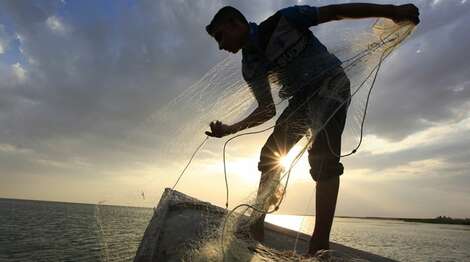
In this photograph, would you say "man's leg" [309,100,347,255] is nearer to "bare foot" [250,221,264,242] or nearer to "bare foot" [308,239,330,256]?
"bare foot" [308,239,330,256]

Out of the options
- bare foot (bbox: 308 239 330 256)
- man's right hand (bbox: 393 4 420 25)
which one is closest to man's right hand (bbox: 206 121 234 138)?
bare foot (bbox: 308 239 330 256)

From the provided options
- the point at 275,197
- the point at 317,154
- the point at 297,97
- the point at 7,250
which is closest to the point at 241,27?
the point at 297,97

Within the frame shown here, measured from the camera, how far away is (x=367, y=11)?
11.0 ft

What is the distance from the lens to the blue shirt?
334 cm

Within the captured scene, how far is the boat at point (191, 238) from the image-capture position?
109 inches

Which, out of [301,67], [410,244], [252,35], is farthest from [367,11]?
[410,244]

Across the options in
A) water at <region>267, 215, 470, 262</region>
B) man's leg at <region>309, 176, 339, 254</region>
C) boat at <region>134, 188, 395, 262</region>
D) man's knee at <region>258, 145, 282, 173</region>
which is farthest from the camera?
water at <region>267, 215, 470, 262</region>

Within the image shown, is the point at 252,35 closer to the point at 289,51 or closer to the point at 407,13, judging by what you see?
the point at 289,51

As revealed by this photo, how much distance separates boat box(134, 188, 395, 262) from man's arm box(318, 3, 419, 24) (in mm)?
1899

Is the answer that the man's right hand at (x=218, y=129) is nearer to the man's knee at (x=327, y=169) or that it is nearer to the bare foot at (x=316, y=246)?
the man's knee at (x=327, y=169)

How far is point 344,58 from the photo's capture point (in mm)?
3629

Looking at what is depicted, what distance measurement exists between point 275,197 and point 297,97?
0.88m

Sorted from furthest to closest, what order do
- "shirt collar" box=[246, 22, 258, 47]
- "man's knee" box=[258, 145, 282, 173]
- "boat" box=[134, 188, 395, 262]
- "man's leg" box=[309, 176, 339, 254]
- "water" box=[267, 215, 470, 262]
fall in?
"water" box=[267, 215, 470, 262], "man's knee" box=[258, 145, 282, 173], "shirt collar" box=[246, 22, 258, 47], "man's leg" box=[309, 176, 339, 254], "boat" box=[134, 188, 395, 262]

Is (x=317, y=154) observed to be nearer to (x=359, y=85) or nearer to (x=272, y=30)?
(x=359, y=85)
